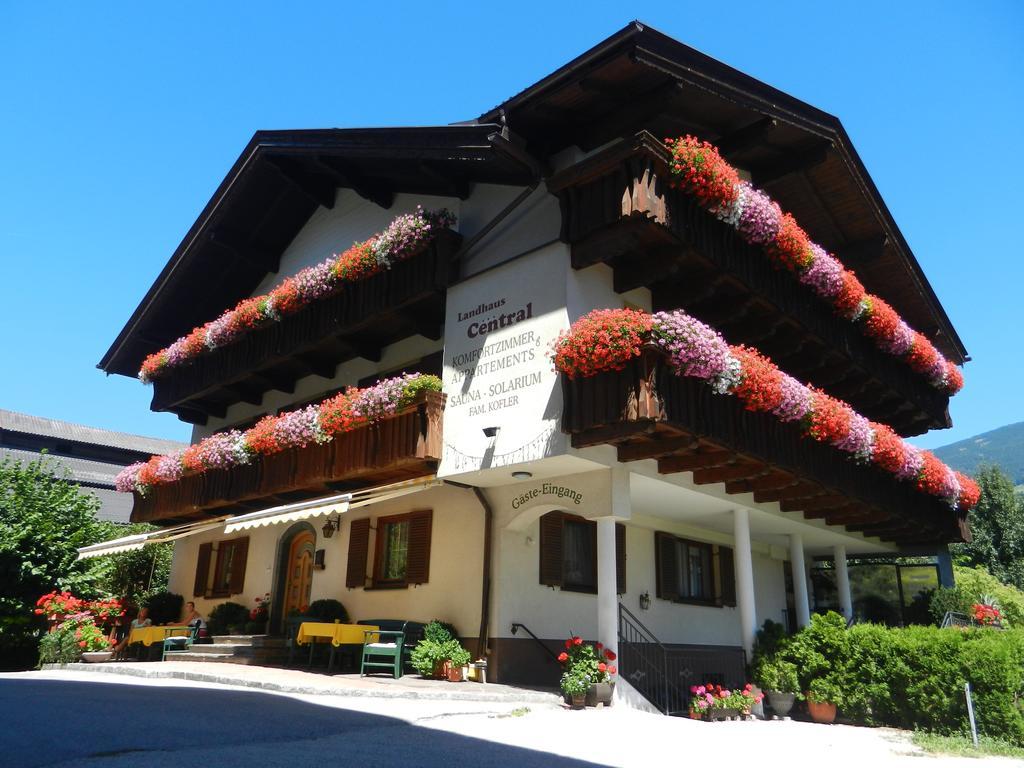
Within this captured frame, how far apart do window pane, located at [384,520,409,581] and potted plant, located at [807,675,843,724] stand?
7.02 m

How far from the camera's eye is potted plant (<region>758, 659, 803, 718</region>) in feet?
39.5

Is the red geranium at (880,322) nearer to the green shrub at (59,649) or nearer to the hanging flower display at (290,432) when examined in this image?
the hanging flower display at (290,432)

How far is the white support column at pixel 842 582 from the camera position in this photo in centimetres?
1847

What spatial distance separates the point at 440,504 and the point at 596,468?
3.61 m

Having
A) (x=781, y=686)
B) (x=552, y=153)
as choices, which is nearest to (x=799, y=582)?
(x=781, y=686)

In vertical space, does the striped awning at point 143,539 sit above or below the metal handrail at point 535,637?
above

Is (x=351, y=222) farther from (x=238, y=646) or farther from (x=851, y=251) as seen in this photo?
(x=851, y=251)

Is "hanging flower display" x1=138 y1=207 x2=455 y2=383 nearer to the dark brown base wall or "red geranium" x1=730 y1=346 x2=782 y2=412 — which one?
"red geranium" x1=730 y1=346 x2=782 y2=412

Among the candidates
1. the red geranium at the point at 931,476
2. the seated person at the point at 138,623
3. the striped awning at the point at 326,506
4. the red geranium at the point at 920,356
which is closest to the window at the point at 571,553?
the striped awning at the point at 326,506

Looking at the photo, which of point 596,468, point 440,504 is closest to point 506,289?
point 596,468

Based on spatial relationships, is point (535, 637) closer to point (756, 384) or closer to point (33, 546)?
point (756, 384)

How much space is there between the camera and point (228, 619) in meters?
17.3

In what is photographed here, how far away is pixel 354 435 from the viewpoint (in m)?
13.8

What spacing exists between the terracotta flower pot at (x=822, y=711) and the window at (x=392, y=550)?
254 inches
